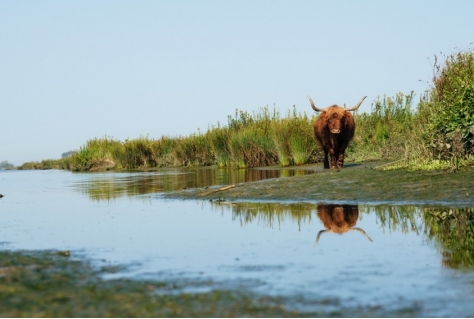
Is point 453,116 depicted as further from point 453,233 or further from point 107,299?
point 107,299

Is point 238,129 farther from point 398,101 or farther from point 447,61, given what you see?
point 447,61

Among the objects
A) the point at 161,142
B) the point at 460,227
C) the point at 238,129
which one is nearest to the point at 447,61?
the point at 460,227

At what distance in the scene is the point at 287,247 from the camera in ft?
23.9

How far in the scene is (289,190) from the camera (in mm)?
13898

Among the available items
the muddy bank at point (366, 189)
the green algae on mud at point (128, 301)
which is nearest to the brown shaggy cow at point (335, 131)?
the muddy bank at point (366, 189)

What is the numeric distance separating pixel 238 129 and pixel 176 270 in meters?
28.7

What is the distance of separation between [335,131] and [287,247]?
12.7 meters

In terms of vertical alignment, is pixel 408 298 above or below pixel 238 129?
below

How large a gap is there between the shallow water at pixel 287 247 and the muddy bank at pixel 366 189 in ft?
2.72

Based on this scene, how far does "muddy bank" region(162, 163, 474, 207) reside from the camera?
38.0 ft

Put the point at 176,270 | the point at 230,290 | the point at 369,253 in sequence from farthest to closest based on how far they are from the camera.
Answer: the point at 369,253, the point at 176,270, the point at 230,290

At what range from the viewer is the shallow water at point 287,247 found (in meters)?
5.02

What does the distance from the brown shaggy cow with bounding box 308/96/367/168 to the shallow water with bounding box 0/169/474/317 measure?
774cm

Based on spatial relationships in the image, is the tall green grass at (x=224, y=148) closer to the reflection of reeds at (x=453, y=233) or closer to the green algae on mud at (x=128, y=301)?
the reflection of reeds at (x=453, y=233)
